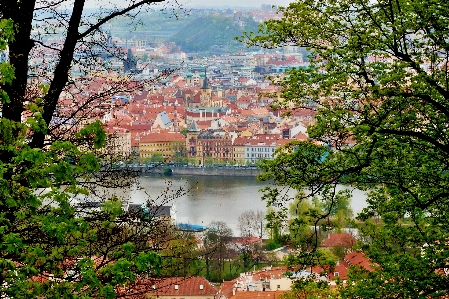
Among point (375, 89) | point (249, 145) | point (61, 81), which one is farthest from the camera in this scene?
point (249, 145)

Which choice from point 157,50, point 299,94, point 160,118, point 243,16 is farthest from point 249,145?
point 243,16

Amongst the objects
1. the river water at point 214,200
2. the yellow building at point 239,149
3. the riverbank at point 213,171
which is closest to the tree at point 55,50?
the river water at point 214,200

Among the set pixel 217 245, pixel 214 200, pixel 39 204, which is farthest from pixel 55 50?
pixel 214 200

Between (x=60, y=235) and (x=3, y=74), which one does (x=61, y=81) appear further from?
(x=60, y=235)

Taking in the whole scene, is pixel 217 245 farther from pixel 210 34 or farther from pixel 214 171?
pixel 210 34

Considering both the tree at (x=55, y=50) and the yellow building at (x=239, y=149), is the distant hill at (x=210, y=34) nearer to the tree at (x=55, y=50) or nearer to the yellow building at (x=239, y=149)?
the yellow building at (x=239, y=149)

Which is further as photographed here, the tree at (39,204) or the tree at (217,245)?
the tree at (217,245)
